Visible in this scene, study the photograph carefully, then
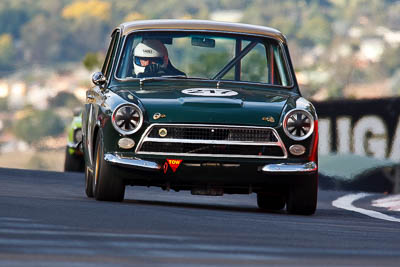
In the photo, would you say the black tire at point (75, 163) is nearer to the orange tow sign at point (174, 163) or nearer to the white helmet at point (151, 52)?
the white helmet at point (151, 52)

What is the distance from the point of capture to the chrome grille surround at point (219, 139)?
10.8 meters

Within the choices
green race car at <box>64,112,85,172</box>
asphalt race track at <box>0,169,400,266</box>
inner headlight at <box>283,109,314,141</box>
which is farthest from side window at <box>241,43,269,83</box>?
green race car at <box>64,112,85,172</box>

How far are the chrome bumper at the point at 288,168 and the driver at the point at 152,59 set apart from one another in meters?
1.72

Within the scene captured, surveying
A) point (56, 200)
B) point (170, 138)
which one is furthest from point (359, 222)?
point (56, 200)

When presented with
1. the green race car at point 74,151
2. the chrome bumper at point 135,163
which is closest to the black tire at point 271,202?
the chrome bumper at point 135,163

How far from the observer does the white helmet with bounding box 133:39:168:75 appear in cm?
1216

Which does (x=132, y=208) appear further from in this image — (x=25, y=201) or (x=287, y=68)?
(x=287, y=68)

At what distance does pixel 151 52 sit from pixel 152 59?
7 cm

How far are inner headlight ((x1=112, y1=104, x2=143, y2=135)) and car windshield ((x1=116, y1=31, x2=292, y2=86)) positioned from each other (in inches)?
44.0

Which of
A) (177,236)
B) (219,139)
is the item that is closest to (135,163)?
(219,139)

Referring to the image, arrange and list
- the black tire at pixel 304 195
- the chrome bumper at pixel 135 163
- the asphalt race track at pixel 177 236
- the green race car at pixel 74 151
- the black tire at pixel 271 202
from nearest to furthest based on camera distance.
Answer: the asphalt race track at pixel 177 236
the chrome bumper at pixel 135 163
the black tire at pixel 304 195
the black tire at pixel 271 202
the green race car at pixel 74 151

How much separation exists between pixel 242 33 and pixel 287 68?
554mm

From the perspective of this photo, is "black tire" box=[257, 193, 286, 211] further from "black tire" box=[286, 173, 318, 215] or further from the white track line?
"black tire" box=[286, 173, 318, 215]

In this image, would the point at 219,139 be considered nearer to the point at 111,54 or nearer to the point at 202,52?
the point at 202,52
